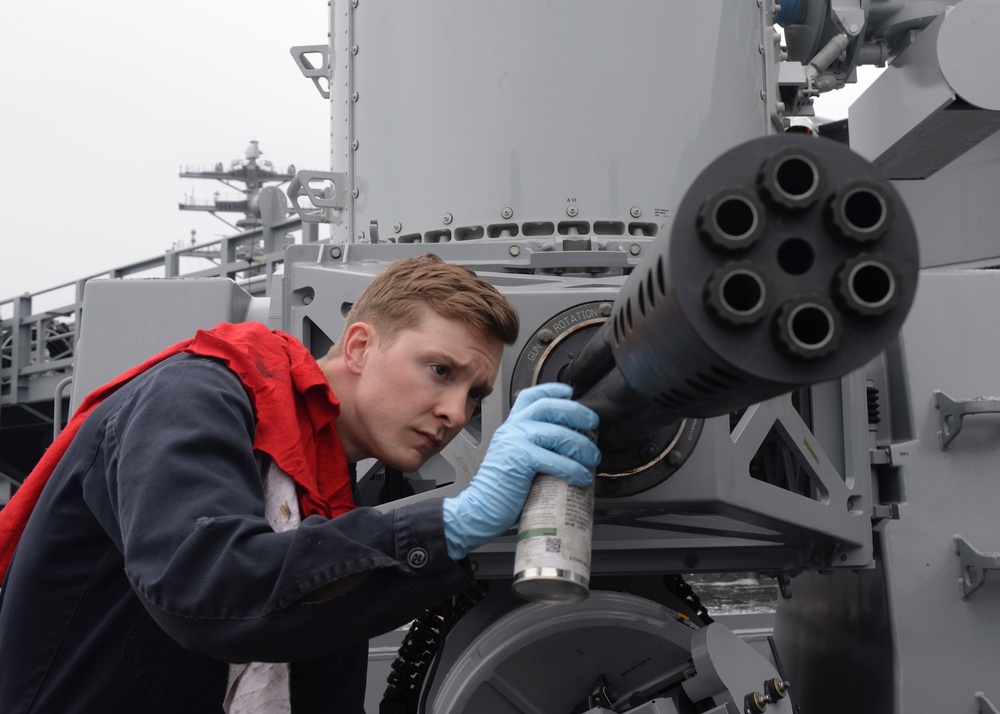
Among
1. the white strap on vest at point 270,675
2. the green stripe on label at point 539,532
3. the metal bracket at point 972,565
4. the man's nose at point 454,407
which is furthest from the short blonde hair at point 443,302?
the metal bracket at point 972,565

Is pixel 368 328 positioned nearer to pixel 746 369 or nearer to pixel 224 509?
pixel 224 509

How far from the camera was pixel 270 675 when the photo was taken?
1802mm

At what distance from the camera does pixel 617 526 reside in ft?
8.82

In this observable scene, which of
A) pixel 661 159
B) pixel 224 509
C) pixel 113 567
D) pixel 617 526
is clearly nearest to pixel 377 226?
pixel 661 159

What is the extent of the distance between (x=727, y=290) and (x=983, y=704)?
2.39m

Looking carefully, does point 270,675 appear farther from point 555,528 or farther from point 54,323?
point 54,323

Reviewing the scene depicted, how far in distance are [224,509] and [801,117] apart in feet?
9.04

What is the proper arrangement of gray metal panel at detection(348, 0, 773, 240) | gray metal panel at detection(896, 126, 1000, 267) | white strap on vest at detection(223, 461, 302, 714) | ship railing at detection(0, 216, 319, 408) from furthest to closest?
1. ship railing at detection(0, 216, 319, 408)
2. gray metal panel at detection(896, 126, 1000, 267)
3. gray metal panel at detection(348, 0, 773, 240)
4. white strap on vest at detection(223, 461, 302, 714)

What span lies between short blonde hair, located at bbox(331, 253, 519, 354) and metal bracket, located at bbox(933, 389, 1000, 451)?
168 centimetres

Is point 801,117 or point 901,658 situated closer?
point 901,658

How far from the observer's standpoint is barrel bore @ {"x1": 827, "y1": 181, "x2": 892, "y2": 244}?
1.18 metres

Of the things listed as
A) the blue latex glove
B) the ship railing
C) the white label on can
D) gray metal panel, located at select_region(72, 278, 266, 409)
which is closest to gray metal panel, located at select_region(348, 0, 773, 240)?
gray metal panel, located at select_region(72, 278, 266, 409)

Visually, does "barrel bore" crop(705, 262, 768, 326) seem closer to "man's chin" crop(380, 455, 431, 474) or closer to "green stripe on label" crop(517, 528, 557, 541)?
"green stripe on label" crop(517, 528, 557, 541)

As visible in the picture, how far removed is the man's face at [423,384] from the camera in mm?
1988
